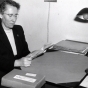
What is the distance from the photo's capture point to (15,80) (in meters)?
1.00

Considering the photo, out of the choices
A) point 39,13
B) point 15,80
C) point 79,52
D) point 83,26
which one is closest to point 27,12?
point 39,13

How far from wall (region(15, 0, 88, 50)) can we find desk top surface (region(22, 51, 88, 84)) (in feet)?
1.78

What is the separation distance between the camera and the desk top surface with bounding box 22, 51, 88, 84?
115 centimetres

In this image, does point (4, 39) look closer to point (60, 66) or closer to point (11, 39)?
point (11, 39)

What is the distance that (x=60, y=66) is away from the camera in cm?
135

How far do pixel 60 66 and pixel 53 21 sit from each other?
99 centimetres

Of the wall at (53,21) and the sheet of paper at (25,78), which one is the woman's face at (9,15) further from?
the sheet of paper at (25,78)

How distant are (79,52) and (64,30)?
0.56 meters

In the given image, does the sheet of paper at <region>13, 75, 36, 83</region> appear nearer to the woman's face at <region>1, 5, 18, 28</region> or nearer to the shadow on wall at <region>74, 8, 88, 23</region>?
the woman's face at <region>1, 5, 18, 28</region>

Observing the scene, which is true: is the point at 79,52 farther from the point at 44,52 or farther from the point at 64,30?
the point at 64,30

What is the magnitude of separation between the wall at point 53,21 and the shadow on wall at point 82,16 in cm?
5

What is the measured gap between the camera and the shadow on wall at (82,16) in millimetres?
1854

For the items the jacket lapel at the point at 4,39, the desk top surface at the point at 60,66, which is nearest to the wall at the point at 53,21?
the desk top surface at the point at 60,66

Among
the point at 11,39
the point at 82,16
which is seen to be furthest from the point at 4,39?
the point at 82,16
